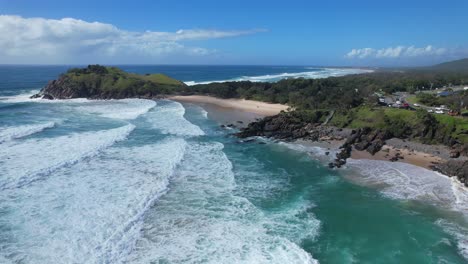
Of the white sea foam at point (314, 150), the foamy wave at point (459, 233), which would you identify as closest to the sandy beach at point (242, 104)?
the white sea foam at point (314, 150)

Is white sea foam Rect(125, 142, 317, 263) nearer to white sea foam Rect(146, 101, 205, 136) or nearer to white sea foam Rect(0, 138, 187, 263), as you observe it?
white sea foam Rect(0, 138, 187, 263)

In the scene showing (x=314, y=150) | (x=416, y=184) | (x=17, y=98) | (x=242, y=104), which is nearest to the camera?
(x=416, y=184)

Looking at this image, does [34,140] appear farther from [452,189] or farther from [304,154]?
[452,189]

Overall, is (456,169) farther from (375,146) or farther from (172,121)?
(172,121)

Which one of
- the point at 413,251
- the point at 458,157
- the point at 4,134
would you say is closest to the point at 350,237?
the point at 413,251

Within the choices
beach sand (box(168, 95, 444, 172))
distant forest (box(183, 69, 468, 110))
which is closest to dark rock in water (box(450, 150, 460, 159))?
beach sand (box(168, 95, 444, 172))

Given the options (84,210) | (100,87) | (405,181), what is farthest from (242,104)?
(84,210)
